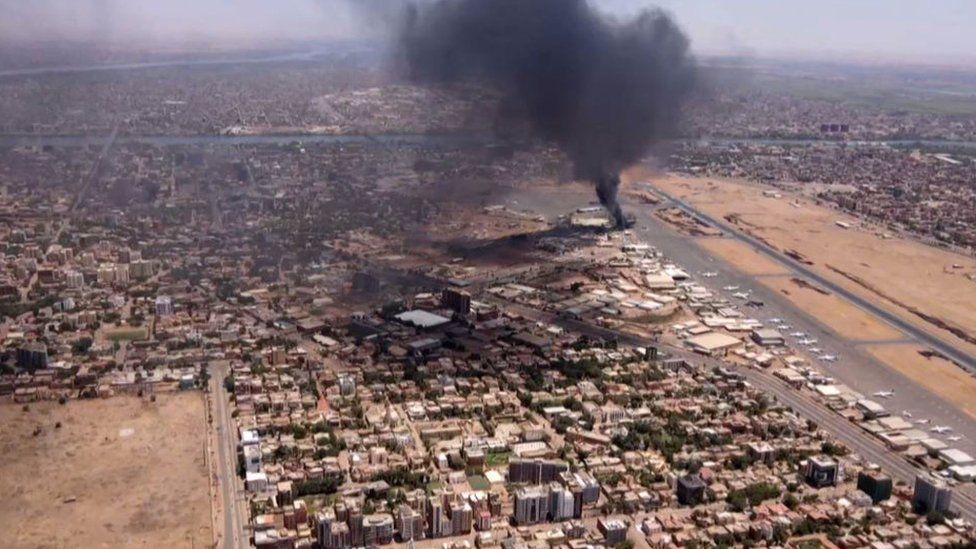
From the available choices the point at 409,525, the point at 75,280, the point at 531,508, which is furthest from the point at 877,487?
the point at 75,280

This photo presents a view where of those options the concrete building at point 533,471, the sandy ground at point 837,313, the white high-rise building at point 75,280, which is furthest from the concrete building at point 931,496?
the white high-rise building at point 75,280

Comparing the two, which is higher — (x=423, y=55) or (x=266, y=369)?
(x=423, y=55)

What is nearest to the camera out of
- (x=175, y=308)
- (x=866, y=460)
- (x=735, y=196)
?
(x=866, y=460)

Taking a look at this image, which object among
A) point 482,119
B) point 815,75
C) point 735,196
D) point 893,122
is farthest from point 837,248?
point 815,75

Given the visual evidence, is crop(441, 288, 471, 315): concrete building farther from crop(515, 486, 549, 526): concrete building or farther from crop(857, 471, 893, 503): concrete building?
crop(857, 471, 893, 503): concrete building

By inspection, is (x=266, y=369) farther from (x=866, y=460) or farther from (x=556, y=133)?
(x=556, y=133)

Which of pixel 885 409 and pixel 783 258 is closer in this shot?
pixel 885 409

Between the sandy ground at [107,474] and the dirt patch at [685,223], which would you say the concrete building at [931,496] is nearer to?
the sandy ground at [107,474]
